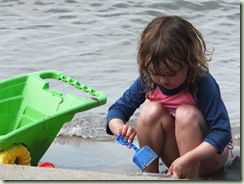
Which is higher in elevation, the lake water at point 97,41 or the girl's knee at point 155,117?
the girl's knee at point 155,117

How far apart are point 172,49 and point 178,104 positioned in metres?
0.33

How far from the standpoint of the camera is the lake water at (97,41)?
4.76 m

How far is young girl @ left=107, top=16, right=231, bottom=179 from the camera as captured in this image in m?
2.89

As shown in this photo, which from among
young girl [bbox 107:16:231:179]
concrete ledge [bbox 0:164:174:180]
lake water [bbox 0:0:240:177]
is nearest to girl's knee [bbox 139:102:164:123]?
young girl [bbox 107:16:231:179]

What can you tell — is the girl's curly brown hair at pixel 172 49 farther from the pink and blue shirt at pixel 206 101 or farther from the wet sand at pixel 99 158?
the wet sand at pixel 99 158

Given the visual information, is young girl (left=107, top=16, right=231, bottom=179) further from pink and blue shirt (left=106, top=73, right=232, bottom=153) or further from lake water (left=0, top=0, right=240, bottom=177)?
lake water (left=0, top=0, right=240, bottom=177)

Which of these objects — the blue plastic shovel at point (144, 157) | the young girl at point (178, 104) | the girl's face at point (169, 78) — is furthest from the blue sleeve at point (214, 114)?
the blue plastic shovel at point (144, 157)

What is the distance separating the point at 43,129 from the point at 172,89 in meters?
0.67

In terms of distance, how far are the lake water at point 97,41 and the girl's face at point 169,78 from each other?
1216 mm

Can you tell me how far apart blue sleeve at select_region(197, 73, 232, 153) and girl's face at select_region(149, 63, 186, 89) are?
11 cm

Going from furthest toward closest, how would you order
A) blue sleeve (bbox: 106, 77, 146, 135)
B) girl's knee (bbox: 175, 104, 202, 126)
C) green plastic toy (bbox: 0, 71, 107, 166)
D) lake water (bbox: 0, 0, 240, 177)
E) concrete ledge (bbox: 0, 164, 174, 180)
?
1. lake water (bbox: 0, 0, 240, 177)
2. green plastic toy (bbox: 0, 71, 107, 166)
3. blue sleeve (bbox: 106, 77, 146, 135)
4. girl's knee (bbox: 175, 104, 202, 126)
5. concrete ledge (bbox: 0, 164, 174, 180)

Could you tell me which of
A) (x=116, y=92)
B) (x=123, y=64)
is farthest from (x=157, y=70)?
(x=123, y=64)

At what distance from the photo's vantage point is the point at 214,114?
298 centimetres

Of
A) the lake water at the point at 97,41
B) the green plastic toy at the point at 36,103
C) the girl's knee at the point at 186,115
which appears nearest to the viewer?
the girl's knee at the point at 186,115
